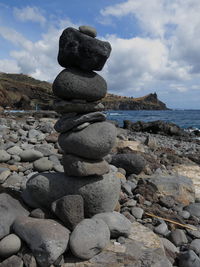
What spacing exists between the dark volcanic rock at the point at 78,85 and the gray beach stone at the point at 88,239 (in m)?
2.13

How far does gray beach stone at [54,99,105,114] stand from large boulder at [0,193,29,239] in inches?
71.6

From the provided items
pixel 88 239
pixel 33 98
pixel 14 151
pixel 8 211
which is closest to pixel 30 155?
pixel 14 151

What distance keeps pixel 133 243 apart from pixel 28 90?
235 feet

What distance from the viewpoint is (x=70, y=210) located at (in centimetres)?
433

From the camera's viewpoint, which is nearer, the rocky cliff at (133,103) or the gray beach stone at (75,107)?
the gray beach stone at (75,107)

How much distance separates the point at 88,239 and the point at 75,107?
86.7 inches

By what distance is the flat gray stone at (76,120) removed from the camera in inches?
188

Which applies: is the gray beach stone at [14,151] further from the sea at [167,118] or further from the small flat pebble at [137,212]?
the sea at [167,118]

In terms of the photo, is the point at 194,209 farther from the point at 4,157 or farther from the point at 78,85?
the point at 4,157

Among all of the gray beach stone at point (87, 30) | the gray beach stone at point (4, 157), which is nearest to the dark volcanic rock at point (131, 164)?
the gray beach stone at point (4, 157)

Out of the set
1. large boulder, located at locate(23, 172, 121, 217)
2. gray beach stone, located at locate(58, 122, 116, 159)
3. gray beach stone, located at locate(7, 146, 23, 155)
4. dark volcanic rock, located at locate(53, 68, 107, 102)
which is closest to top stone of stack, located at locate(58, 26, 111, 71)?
dark volcanic rock, located at locate(53, 68, 107, 102)

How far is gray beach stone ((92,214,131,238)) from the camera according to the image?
14.7 ft

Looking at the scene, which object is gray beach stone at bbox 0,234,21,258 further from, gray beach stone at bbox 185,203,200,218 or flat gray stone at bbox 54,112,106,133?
gray beach stone at bbox 185,203,200,218

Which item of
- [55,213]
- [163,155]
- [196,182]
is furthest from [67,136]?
[163,155]
